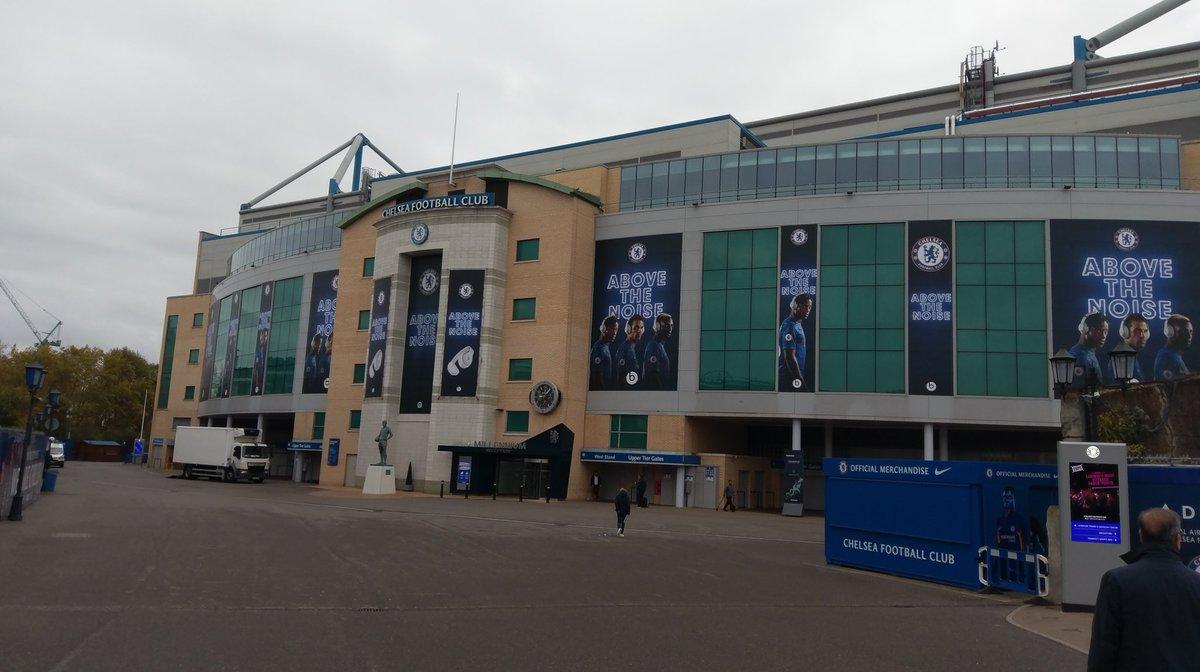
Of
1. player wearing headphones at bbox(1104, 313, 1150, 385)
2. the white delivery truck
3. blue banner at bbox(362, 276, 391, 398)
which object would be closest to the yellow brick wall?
the white delivery truck

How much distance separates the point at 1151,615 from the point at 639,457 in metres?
45.2

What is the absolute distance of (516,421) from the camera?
52.3 m

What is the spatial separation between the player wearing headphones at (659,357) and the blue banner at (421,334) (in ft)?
44.9

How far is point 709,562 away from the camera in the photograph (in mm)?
19625

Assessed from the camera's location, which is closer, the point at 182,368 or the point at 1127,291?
the point at 1127,291

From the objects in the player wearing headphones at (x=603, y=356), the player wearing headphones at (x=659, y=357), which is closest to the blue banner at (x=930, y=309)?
the player wearing headphones at (x=659, y=357)

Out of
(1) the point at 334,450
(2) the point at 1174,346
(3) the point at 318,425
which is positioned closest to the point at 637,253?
(1) the point at 334,450

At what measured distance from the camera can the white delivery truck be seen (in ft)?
179

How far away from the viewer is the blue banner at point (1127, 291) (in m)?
43.1

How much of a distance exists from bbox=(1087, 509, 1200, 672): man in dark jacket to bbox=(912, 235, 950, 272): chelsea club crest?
44.4m

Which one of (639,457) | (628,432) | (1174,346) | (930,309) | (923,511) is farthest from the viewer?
(628,432)

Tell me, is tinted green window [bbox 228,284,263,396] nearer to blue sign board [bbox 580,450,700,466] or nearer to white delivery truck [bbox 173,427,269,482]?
white delivery truck [bbox 173,427,269,482]

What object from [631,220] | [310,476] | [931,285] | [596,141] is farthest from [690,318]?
[310,476]

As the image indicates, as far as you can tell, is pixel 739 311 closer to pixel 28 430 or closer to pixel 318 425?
pixel 28 430
